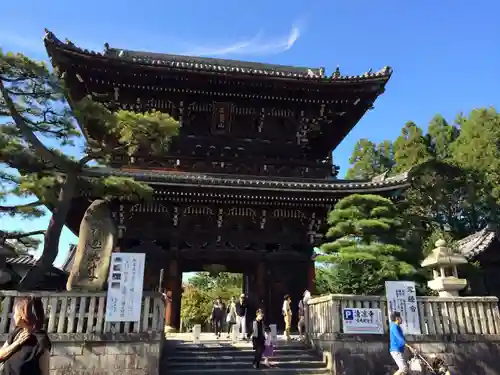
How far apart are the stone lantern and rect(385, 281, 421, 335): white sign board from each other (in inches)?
48.0

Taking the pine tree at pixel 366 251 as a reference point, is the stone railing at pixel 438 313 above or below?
below

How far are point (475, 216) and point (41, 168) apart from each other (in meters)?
28.6

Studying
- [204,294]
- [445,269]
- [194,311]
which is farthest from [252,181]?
[204,294]

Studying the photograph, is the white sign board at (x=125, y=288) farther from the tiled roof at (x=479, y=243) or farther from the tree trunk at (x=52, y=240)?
the tiled roof at (x=479, y=243)

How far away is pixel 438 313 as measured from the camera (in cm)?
1105

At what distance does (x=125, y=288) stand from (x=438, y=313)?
27.6ft

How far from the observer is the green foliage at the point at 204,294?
94.2ft

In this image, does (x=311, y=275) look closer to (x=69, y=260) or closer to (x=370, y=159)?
(x=69, y=260)

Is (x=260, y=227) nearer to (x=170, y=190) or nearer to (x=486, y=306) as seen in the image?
(x=170, y=190)

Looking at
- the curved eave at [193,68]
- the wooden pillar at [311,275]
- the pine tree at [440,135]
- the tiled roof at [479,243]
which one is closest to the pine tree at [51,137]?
the curved eave at [193,68]

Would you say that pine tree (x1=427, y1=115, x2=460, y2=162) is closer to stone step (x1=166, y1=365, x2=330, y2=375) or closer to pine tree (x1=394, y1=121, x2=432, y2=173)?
pine tree (x1=394, y1=121, x2=432, y2=173)

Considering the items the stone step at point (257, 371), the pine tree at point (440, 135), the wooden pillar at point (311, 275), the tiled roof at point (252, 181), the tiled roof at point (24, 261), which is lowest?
the stone step at point (257, 371)

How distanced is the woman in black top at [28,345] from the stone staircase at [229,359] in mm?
7298

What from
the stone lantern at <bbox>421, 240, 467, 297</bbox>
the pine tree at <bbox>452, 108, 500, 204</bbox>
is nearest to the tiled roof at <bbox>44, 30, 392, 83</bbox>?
the stone lantern at <bbox>421, 240, 467, 297</bbox>
